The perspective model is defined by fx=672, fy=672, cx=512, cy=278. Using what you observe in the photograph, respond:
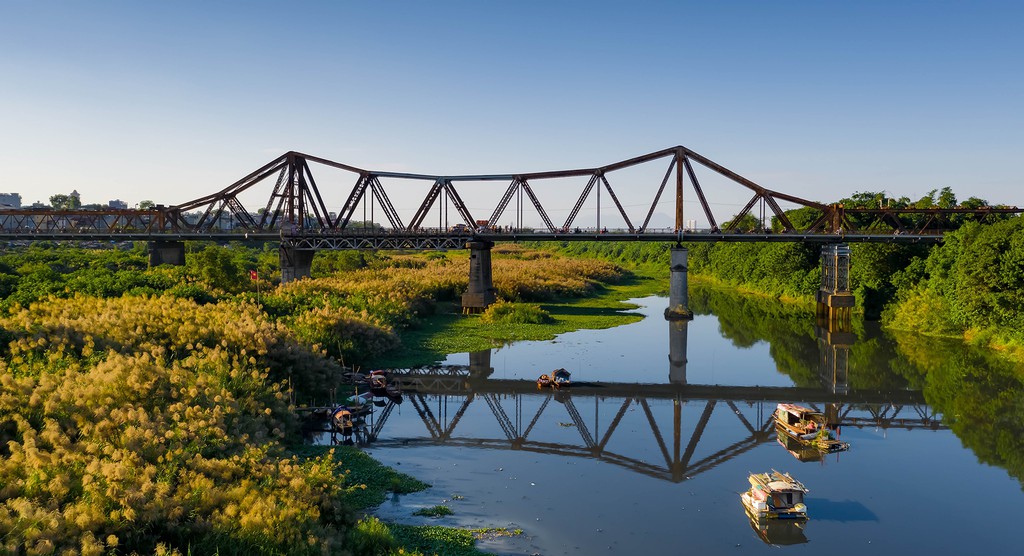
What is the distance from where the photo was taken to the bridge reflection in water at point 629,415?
1054 inches

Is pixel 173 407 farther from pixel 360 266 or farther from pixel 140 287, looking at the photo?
pixel 360 266

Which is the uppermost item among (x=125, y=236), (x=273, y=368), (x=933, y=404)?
(x=125, y=236)

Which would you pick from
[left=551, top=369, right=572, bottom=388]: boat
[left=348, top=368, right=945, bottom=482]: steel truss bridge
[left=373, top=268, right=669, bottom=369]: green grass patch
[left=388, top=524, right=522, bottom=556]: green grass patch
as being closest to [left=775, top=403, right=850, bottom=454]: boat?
[left=348, top=368, right=945, bottom=482]: steel truss bridge

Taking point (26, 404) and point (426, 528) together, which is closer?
point (26, 404)

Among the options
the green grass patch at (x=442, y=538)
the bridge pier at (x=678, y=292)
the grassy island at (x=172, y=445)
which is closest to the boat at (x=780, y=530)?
the green grass patch at (x=442, y=538)

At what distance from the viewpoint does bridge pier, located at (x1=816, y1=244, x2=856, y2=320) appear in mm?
62594

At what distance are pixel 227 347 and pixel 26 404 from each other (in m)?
10.4

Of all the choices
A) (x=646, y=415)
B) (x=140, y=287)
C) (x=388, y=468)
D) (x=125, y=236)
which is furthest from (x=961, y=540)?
(x=125, y=236)

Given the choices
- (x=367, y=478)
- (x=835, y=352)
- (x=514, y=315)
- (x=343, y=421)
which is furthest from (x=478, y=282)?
(x=367, y=478)

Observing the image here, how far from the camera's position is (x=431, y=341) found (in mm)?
50062

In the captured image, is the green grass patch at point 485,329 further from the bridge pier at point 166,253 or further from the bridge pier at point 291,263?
the bridge pier at point 166,253

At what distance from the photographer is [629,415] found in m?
32.0

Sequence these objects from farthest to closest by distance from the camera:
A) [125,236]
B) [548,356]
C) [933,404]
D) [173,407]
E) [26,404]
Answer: [125,236], [548,356], [933,404], [173,407], [26,404]

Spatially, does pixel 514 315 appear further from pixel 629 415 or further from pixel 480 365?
pixel 629 415
